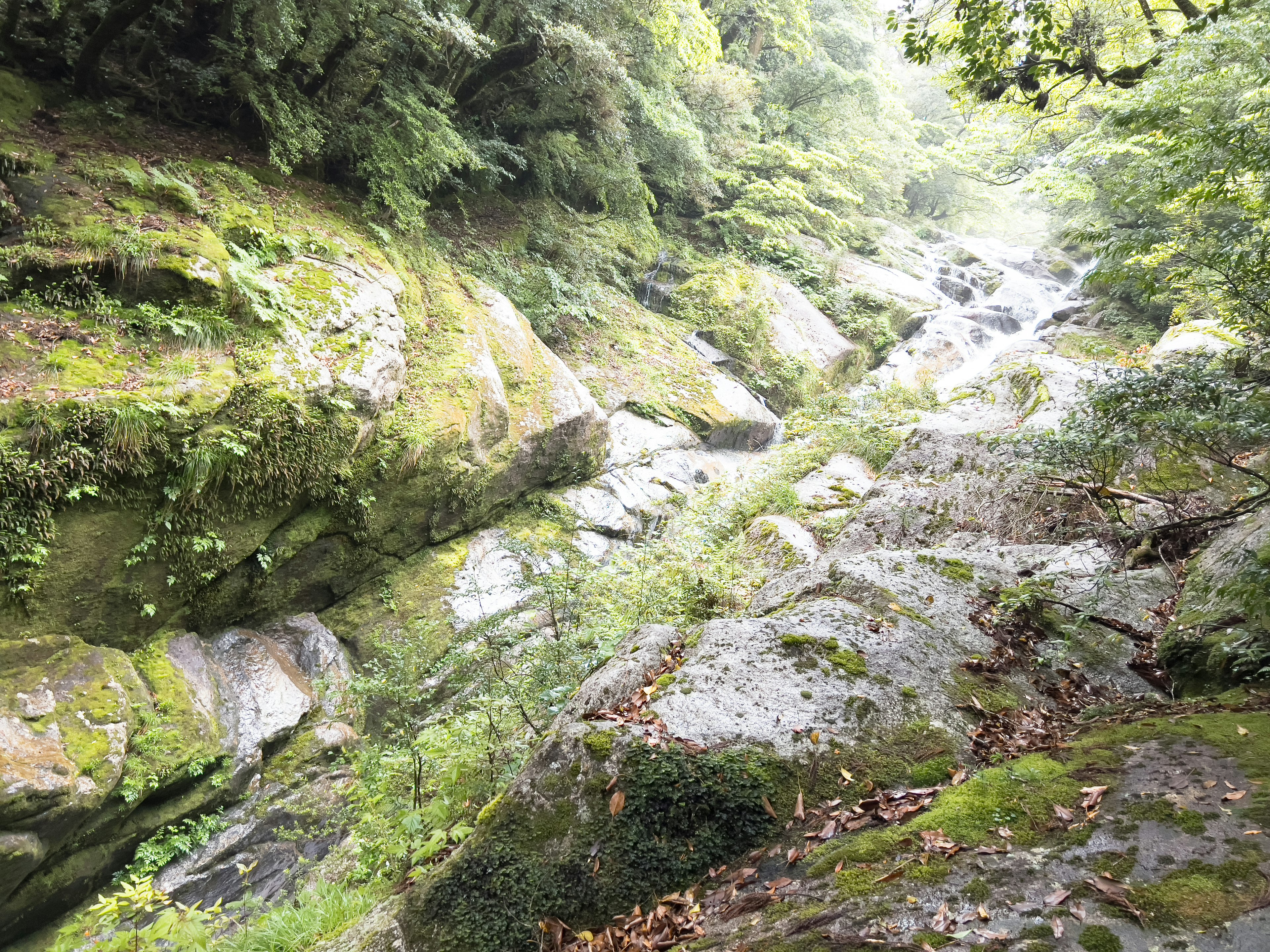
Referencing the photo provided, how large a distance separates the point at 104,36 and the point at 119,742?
24.0 feet

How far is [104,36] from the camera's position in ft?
21.4

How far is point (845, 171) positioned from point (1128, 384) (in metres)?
19.9

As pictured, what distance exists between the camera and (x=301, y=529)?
7.16 metres

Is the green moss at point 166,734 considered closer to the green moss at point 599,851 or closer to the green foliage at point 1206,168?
the green moss at point 599,851

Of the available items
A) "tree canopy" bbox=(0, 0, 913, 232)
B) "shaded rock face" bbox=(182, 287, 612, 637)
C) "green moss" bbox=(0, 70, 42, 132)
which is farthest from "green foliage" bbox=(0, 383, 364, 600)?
"tree canopy" bbox=(0, 0, 913, 232)

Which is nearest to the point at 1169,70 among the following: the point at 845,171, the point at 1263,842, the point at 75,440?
the point at 1263,842

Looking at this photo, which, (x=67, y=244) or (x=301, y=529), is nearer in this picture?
(x=67, y=244)

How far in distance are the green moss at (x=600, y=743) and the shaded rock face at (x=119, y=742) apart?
4.82 metres

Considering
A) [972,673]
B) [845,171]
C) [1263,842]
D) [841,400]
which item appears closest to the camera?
[1263,842]

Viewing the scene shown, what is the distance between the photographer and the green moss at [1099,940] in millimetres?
1529

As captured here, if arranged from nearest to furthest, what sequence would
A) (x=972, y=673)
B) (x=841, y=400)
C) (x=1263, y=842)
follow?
(x=1263, y=842) < (x=972, y=673) < (x=841, y=400)

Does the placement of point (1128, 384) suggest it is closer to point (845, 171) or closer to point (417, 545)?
point (417, 545)

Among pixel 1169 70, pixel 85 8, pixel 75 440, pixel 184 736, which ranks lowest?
pixel 184 736

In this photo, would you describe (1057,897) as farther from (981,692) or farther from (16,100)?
(16,100)
